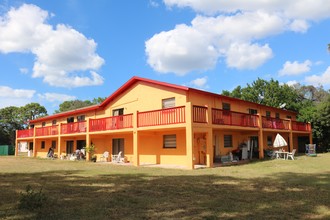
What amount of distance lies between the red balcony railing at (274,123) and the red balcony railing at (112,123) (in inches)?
414

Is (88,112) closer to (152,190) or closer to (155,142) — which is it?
(155,142)

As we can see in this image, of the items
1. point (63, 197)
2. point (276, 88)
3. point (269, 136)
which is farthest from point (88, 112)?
point (276, 88)

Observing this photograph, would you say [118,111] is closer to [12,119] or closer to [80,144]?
[80,144]

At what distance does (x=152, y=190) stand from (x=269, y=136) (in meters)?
21.7

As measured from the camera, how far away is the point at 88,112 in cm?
2881

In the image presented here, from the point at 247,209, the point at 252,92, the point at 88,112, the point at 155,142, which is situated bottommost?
the point at 247,209

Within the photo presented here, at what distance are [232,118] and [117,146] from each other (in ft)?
32.9

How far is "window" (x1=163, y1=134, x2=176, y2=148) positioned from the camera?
20078mm

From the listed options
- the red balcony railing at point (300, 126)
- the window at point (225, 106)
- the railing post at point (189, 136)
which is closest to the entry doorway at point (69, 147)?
the window at point (225, 106)

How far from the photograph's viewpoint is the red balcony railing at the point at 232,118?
59.5ft

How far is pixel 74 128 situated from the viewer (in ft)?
87.0

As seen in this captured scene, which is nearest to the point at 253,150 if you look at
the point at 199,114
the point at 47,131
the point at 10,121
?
the point at 199,114

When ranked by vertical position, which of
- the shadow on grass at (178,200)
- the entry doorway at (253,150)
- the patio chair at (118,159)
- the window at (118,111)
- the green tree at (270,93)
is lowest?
the shadow on grass at (178,200)

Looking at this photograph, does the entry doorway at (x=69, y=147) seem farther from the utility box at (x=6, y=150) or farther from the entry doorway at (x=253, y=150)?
the utility box at (x=6, y=150)
